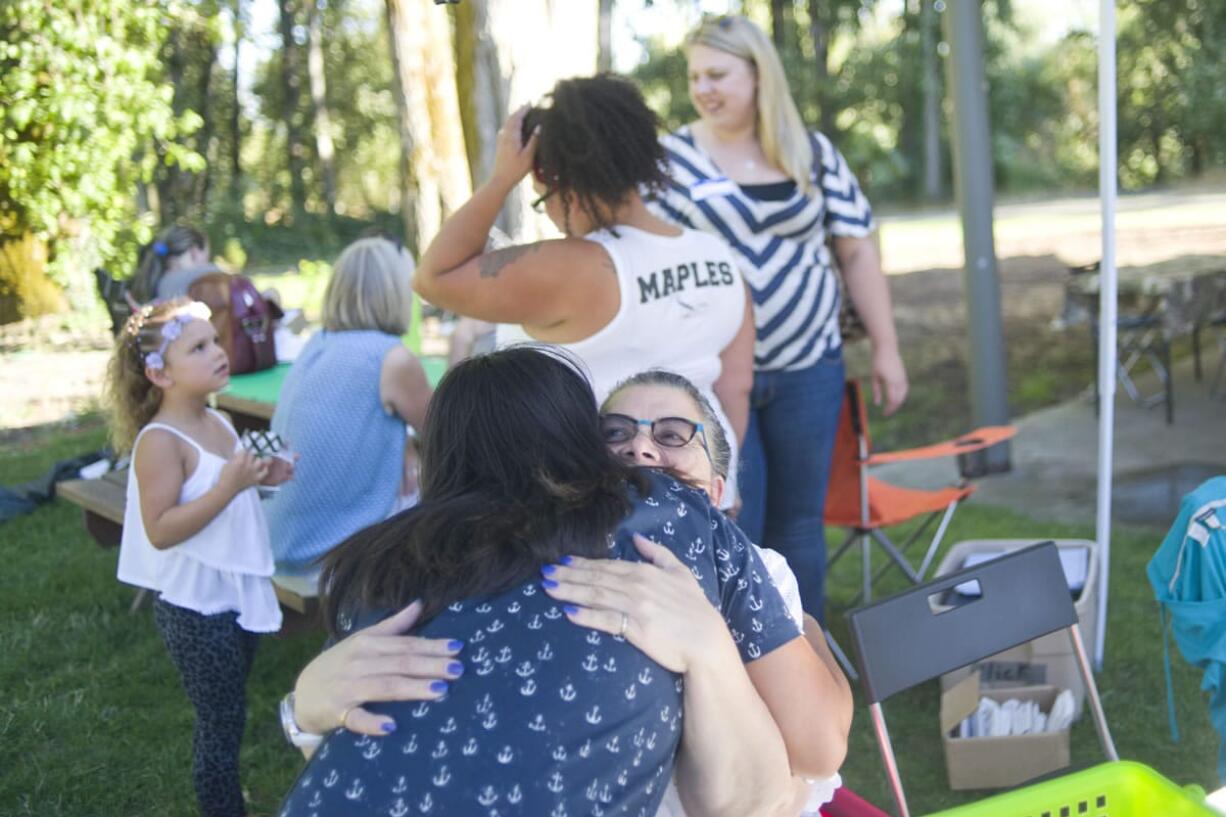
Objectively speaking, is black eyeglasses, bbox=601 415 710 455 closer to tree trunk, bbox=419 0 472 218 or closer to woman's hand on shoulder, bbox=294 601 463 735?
woman's hand on shoulder, bbox=294 601 463 735

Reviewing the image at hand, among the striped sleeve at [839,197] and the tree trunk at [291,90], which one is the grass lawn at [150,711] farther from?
the tree trunk at [291,90]

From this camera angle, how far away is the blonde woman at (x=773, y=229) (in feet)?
10.7

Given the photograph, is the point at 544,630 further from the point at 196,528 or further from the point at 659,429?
the point at 196,528

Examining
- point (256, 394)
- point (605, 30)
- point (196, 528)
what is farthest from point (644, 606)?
point (605, 30)

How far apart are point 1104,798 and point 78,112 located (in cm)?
883

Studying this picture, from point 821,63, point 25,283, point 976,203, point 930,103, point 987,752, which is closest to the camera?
point 987,752

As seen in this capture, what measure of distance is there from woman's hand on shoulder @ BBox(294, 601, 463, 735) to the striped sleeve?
2337 mm

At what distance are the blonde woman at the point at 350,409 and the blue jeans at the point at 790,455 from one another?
0.89m

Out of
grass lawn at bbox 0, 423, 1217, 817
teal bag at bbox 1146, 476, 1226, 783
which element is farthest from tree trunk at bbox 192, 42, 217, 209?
teal bag at bbox 1146, 476, 1226, 783

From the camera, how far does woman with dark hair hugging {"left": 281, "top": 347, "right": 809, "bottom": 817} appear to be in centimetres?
131

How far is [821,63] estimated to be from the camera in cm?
2736

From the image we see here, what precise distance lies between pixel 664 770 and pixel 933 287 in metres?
12.6

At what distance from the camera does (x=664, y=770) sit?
1.42 metres

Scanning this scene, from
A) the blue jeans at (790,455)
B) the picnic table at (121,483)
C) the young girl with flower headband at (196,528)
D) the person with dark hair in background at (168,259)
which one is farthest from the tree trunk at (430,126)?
the young girl with flower headband at (196,528)
